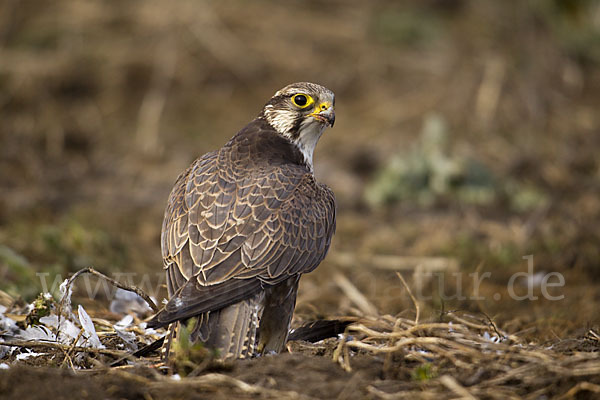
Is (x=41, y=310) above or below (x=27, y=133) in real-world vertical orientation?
below

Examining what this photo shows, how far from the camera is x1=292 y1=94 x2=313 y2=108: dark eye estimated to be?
4.91 m

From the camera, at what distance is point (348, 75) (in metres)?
11.8

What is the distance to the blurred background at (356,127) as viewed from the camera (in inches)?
287

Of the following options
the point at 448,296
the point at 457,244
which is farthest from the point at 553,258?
the point at 448,296

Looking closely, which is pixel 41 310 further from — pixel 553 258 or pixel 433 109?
pixel 433 109

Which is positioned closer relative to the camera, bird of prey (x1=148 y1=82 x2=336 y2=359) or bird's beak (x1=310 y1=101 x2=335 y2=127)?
bird of prey (x1=148 y1=82 x2=336 y2=359)

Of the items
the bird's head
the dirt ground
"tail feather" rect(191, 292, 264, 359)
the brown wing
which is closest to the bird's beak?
the bird's head

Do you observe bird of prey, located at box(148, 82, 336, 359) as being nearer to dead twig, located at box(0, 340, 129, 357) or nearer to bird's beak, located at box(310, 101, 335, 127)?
bird's beak, located at box(310, 101, 335, 127)

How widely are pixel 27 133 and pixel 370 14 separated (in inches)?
250

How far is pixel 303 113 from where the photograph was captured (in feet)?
16.2

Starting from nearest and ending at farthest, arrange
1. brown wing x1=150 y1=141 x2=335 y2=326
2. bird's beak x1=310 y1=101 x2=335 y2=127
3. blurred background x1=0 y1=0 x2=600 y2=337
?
1. brown wing x1=150 y1=141 x2=335 y2=326
2. bird's beak x1=310 y1=101 x2=335 y2=127
3. blurred background x1=0 y1=0 x2=600 y2=337

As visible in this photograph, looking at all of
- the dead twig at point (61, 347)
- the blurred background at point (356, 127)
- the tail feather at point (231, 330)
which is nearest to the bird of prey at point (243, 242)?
the tail feather at point (231, 330)

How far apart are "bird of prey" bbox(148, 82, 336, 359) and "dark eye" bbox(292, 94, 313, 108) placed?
0.14 meters

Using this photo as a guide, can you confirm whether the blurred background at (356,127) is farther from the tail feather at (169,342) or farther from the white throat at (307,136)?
the tail feather at (169,342)
